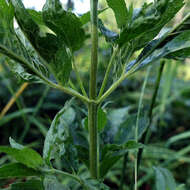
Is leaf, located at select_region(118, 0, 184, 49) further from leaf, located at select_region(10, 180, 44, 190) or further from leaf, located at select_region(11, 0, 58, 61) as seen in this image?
leaf, located at select_region(10, 180, 44, 190)

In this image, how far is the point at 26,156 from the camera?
27 centimetres

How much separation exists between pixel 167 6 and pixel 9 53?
0.19m

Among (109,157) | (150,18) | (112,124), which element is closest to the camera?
(150,18)

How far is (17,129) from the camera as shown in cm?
136

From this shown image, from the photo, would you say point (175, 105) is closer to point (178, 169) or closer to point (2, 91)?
point (178, 169)

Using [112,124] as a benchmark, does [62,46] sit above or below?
above

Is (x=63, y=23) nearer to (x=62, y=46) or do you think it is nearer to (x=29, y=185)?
(x=62, y=46)

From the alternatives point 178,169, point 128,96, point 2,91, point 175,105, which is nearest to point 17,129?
point 2,91

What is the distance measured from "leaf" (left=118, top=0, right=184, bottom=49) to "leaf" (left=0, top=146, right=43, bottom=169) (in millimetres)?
165

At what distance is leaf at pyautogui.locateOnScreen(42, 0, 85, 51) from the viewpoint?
0.88ft

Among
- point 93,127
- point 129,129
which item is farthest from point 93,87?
point 129,129

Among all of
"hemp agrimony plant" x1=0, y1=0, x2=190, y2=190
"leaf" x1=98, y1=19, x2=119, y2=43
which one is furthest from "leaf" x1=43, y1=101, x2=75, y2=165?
"leaf" x1=98, y1=19, x2=119, y2=43

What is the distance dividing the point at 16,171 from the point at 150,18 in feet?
0.75

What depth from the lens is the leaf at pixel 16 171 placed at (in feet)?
0.91
